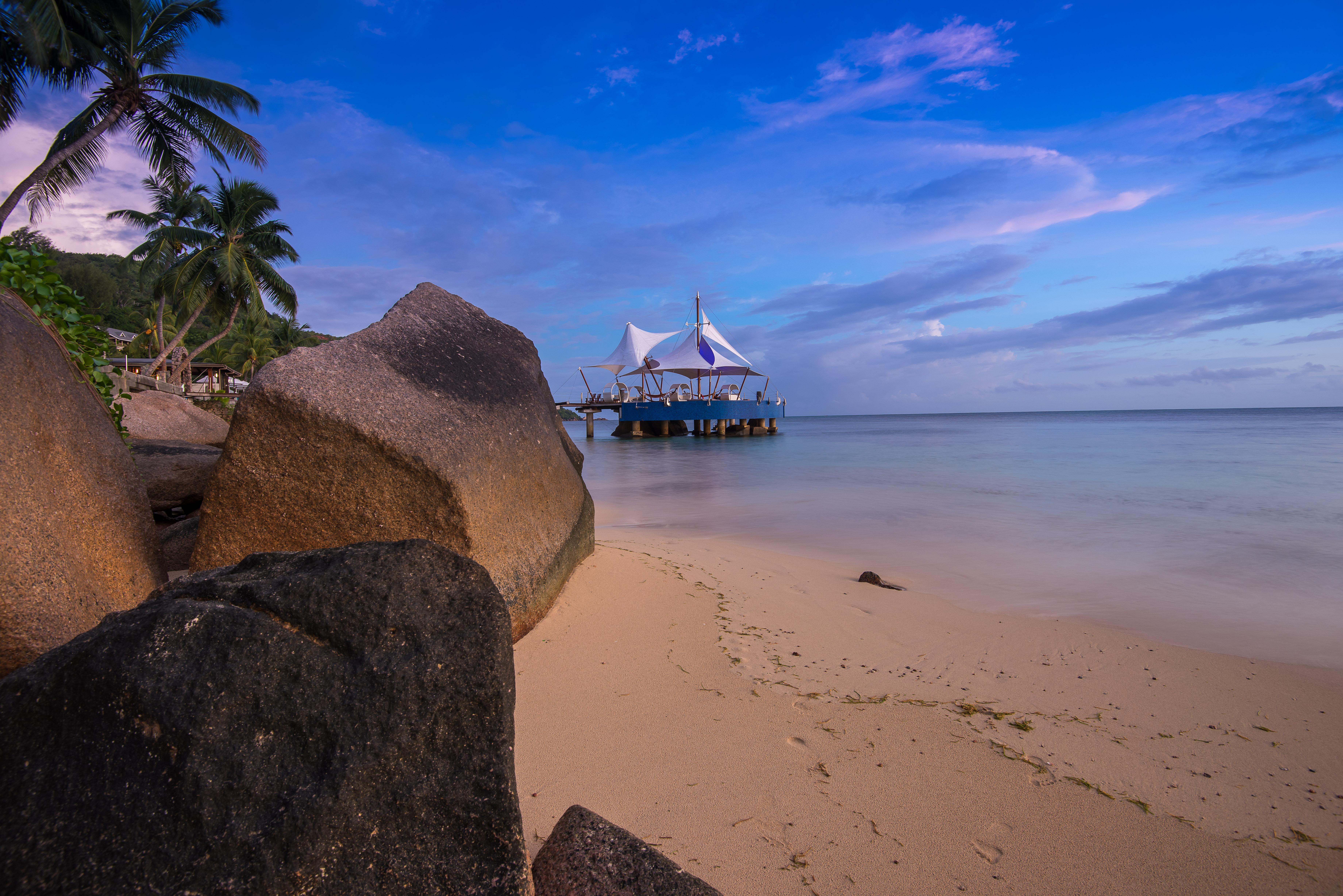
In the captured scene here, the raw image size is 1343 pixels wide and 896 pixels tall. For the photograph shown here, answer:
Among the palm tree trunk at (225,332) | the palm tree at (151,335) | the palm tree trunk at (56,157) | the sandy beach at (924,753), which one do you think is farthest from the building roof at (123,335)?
the sandy beach at (924,753)

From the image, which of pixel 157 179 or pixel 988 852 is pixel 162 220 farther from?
pixel 988 852

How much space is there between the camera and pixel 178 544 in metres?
4.21

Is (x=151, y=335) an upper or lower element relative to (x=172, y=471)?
upper

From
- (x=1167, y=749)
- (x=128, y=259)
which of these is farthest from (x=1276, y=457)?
(x=128, y=259)

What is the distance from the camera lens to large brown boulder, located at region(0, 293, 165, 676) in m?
2.09

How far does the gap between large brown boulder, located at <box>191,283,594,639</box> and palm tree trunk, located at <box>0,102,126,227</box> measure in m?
18.5

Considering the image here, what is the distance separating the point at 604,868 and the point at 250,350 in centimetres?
5123

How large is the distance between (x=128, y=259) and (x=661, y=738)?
120 ft

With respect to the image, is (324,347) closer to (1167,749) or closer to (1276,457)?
(1167,749)

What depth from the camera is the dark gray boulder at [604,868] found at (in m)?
1.57

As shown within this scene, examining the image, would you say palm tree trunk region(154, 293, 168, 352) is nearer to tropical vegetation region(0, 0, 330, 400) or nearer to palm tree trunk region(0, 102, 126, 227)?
tropical vegetation region(0, 0, 330, 400)

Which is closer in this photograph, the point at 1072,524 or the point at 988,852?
the point at 988,852

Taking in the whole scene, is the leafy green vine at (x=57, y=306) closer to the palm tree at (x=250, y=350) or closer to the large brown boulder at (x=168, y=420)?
the large brown boulder at (x=168, y=420)

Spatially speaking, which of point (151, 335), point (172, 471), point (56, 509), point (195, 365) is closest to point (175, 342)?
point (195, 365)
